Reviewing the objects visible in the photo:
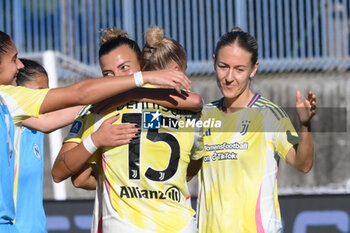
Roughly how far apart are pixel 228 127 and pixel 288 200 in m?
1.94

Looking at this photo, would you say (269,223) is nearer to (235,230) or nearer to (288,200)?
(235,230)

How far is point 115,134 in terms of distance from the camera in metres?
3.31

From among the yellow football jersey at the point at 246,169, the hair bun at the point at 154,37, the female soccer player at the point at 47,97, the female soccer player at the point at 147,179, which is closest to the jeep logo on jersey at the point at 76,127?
the female soccer player at the point at 147,179

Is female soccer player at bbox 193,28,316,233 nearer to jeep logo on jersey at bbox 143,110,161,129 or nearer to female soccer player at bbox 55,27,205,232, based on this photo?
female soccer player at bbox 55,27,205,232

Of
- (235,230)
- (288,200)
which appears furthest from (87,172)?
(288,200)

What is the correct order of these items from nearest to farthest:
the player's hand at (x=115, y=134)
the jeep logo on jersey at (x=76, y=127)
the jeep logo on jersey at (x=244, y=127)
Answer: the player's hand at (x=115, y=134) → the jeep logo on jersey at (x=76, y=127) → the jeep logo on jersey at (x=244, y=127)

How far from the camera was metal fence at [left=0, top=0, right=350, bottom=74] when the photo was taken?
9.73m

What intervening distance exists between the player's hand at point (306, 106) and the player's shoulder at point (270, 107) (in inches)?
21.7

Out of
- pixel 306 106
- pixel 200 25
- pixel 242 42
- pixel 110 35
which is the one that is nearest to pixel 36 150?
pixel 110 35

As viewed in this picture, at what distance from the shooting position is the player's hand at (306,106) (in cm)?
340

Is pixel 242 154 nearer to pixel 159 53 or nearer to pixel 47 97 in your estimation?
pixel 159 53

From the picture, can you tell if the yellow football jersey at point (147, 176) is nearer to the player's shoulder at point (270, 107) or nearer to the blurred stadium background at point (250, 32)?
the player's shoulder at point (270, 107)

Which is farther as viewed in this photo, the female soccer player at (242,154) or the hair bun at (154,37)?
the female soccer player at (242,154)

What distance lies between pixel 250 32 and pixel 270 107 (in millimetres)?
5949
